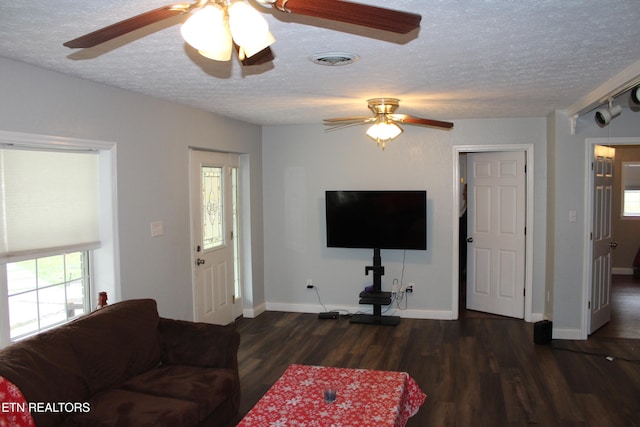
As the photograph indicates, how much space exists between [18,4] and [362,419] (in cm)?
246

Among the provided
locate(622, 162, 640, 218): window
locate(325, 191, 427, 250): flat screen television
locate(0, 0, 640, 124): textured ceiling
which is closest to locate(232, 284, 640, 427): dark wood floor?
locate(325, 191, 427, 250): flat screen television

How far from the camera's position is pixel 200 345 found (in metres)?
3.52

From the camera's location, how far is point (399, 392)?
9.70 ft

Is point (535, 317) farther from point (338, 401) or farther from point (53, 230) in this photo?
point (53, 230)

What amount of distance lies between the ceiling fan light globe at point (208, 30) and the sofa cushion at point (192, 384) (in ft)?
6.97

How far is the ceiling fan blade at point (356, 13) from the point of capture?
142 centimetres

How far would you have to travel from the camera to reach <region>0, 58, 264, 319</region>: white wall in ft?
10.5

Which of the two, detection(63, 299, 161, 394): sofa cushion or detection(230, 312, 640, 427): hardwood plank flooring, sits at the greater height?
detection(63, 299, 161, 394): sofa cushion

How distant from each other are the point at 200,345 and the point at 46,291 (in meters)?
1.10

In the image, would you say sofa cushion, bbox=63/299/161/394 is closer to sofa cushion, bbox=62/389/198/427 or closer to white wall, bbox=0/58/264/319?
sofa cushion, bbox=62/389/198/427

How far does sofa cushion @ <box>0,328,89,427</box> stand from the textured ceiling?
5.24 ft

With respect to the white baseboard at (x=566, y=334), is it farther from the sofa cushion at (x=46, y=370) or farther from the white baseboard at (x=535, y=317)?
the sofa cushion at (x=46, y=370)

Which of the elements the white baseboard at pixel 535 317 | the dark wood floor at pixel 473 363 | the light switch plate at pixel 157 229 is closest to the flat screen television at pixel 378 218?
the dark wood floor at pixel 473 363

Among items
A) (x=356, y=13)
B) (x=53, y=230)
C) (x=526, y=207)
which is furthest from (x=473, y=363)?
(x=356, y=13)
